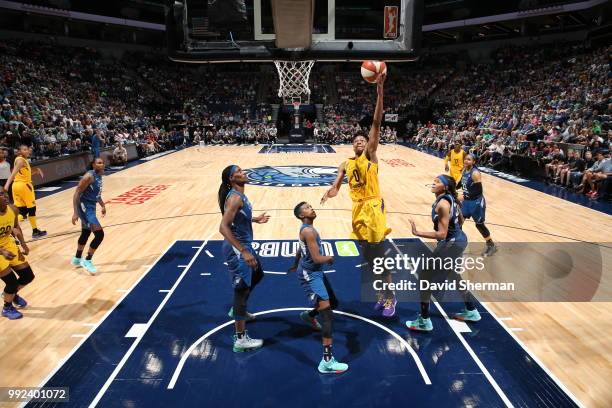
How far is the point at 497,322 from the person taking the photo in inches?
211

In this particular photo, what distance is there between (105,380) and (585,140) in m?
16.4

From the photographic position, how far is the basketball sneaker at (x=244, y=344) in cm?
468

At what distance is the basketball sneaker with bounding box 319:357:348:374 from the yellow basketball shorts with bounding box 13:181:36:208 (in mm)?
7440

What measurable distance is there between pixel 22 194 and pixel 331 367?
7556mm

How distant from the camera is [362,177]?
206 inches

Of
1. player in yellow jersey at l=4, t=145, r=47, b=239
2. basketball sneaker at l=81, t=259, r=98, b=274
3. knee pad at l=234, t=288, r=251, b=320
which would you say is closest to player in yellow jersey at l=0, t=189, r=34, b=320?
basketball sneaker at l=81, t=259, r=98, b=274

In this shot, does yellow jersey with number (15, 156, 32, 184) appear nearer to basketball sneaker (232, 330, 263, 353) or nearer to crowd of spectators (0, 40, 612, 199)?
basketball sneaker (232, 330, 263, 353)

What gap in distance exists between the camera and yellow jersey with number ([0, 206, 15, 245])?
5.16m

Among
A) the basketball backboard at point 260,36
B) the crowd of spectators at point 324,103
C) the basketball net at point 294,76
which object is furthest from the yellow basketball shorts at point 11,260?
the crowd of spectators at point 324,103

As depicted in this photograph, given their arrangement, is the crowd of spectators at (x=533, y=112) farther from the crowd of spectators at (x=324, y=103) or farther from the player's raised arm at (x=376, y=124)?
the player's raised arm at (x=376, y=124)

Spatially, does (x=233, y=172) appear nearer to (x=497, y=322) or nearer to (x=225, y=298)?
(x=225, y=298)

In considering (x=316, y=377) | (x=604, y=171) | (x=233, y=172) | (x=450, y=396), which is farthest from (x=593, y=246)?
(x=233, y=172)

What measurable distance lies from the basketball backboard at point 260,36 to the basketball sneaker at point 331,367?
248 inches

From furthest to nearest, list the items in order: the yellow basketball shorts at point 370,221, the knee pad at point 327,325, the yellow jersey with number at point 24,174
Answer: the yellow jersey with number at point 24,174 < the yellow basketball shorts at point 370,221 < the knee pad at point 327,325
